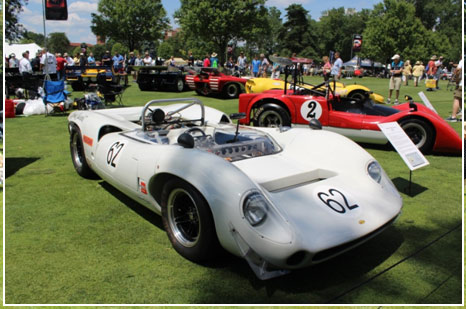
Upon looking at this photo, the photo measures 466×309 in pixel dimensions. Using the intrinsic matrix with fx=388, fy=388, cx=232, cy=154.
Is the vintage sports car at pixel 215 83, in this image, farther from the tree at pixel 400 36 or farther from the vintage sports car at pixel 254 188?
the tree at pixel 400 36

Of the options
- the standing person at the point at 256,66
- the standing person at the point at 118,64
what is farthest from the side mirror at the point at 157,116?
the standing person at the point at 256,66

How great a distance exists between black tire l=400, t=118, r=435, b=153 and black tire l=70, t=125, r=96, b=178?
14.9 ft

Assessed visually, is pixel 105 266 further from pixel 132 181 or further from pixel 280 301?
pixel 280 301

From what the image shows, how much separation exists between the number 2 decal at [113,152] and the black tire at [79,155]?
961 millimetres

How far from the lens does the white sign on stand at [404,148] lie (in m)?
4.03

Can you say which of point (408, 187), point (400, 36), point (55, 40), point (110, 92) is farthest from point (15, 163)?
point (400, 36)

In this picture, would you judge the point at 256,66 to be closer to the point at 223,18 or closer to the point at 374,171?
the point at 374,171

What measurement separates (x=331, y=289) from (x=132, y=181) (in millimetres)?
1796

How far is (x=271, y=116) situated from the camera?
7.10 metres

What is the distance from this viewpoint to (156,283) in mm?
2525

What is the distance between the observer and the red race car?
5.84 metres

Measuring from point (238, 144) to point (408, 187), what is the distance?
2.25 m

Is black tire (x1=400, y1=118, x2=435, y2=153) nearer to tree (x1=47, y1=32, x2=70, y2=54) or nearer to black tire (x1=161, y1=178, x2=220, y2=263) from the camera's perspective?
black tire (x1=161, y1=178, x2=220, y2=263)

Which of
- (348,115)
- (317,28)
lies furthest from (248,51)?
(348,115)
